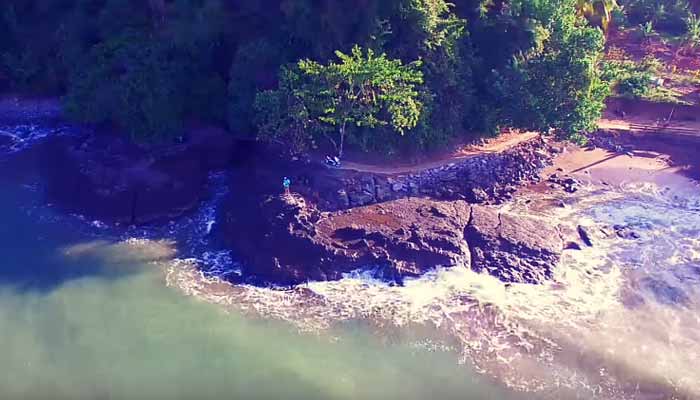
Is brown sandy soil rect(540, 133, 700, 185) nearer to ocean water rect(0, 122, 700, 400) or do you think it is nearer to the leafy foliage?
the leafy foliage

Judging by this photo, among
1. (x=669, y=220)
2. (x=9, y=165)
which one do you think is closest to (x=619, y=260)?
(x=669, y=220)

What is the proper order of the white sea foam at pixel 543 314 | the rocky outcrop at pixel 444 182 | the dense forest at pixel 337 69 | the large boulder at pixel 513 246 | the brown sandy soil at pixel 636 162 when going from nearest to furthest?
the white sea foam at pixel 543 314 → the large boulder at pixel 513 246 → the dense forest at pixel 337 69 → the rocky outcrop at pixel 444 182 → the brown sandy soil at pixel 636 162

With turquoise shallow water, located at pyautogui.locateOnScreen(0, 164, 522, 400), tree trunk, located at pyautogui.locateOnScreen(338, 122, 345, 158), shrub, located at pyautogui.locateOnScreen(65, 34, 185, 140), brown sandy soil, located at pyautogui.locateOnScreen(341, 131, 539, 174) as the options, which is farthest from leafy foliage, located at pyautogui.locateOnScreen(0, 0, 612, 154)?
turquoise shallow water, located at pyautogui.locateOnScreen(0, 164, 522, 400)

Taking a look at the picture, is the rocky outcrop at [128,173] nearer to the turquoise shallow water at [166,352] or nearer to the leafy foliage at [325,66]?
the leafy foliage at [325,66]

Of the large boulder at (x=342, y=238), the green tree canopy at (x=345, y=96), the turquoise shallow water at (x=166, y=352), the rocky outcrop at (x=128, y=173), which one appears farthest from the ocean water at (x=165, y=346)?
the green tree canopy at (x=345, y=96)

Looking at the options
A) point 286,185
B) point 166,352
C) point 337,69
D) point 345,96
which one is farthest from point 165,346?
point 337,69

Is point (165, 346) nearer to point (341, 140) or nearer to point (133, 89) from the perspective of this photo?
point (341, 140)
